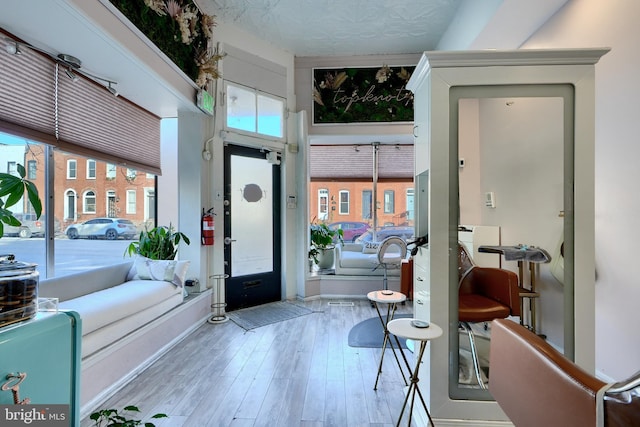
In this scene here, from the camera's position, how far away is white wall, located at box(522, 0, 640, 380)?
2029 millimetres

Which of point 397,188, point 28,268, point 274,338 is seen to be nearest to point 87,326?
point 28,268

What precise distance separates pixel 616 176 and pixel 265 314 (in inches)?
148

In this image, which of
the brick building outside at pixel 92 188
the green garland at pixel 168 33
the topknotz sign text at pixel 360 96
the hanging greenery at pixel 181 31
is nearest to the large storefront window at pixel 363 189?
the topknotz sign text at pixel 360 96

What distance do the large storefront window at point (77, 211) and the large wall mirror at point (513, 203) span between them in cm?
298

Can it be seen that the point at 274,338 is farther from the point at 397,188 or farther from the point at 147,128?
the point at 397,188

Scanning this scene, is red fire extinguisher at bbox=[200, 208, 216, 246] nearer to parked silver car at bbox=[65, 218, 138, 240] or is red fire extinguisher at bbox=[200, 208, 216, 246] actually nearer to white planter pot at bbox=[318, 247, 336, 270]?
parked silver car at bbox=[65, 218, 138, 240]

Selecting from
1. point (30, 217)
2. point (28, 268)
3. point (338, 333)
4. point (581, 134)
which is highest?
point (581, 134)

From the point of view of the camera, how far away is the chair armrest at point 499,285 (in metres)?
2.06

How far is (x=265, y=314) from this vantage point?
4.01 m

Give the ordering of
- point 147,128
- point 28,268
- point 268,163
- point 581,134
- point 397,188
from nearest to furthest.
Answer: point 28,268 < point 581,134 < point 147,128 < point 268,163 < point 397,188

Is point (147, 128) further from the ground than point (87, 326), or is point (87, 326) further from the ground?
point (147, 128)

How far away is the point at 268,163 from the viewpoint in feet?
14.9

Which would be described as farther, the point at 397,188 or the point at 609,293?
the point at 397,188

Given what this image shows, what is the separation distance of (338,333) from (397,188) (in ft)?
10.2
